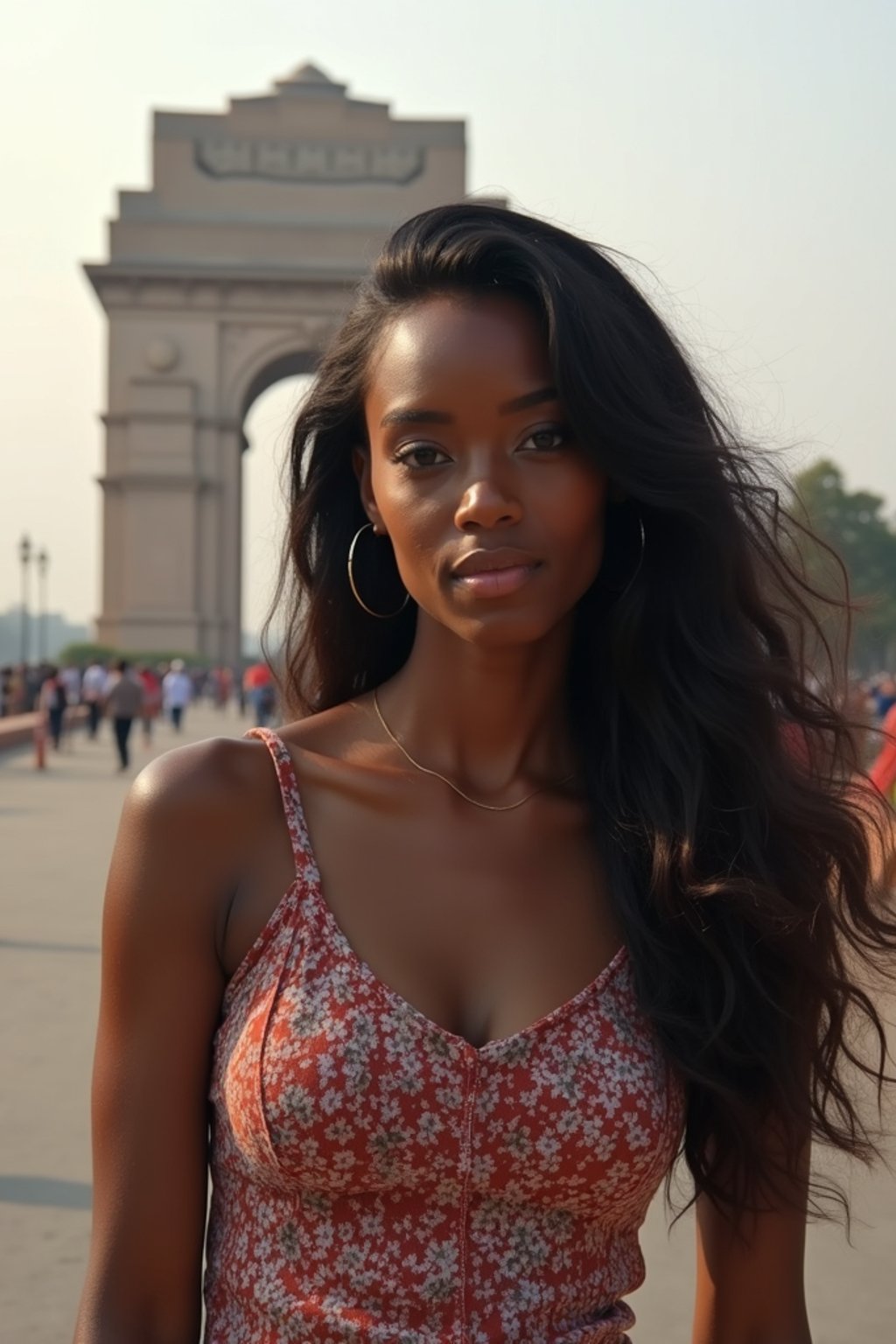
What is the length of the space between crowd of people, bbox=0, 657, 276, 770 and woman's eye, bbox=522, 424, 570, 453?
12.9 m

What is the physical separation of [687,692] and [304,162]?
140ft

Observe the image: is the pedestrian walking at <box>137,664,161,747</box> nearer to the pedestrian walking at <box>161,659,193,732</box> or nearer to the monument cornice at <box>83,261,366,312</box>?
the pedestrian walking at <box>161,659,193,732</box>

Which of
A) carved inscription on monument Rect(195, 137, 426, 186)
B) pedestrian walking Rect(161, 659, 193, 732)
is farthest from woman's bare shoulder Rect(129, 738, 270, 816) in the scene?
carved inscription on monument Rect(195, 137, 426, 186)

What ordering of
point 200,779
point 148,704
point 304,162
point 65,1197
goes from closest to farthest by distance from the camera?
point 200,779 < point 65,1197 < point 148,704 < point 304,162

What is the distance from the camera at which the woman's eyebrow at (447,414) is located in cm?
193

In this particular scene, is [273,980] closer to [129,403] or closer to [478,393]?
[478,393]

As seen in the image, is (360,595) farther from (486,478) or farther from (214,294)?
(214,294)

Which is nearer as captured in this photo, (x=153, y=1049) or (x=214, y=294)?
(x=153, y=1049)

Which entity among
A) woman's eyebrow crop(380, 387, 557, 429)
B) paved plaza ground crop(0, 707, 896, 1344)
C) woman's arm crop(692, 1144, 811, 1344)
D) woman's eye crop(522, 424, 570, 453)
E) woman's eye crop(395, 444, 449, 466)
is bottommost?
paved plaza ground crop(0, 707, 896, 1344)

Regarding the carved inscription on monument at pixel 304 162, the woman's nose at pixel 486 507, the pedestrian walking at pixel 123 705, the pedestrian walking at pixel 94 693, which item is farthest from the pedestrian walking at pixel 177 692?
the woman's nose at pixel 486 507

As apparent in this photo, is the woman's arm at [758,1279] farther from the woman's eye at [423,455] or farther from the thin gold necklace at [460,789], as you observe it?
the woman's eye at [423,455]

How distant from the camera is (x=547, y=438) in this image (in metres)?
1.96

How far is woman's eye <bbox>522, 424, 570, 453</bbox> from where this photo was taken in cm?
195

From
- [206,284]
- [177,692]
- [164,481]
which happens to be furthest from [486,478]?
[206,284]
